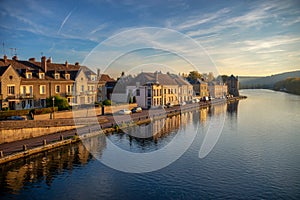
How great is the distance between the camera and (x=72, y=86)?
137 ft

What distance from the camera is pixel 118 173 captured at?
730 inches

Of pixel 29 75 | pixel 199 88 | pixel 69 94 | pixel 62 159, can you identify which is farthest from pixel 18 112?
pixel 199 88

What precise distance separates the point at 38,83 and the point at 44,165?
20.0 meters

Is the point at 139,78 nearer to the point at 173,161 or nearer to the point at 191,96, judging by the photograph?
the point at 191,96

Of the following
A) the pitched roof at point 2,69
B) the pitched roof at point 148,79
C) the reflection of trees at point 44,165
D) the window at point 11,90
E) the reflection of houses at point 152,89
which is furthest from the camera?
the pitched roof at point 148,79

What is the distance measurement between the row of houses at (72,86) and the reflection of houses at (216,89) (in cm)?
2445

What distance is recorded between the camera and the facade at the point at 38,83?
32.7 metres

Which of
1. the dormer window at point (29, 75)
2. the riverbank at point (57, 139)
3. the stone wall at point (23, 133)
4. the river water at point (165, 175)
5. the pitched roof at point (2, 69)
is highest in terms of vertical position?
the pitched roof at point (2, 69)

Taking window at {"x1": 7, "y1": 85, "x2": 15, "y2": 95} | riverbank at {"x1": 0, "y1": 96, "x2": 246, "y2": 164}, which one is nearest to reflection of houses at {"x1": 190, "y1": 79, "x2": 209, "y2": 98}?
riverbank at {"x1": 0, "y1": 96, "x2": 246, "y2": 164}

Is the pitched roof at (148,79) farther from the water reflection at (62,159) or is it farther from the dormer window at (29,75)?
the dormer window at (29,75)

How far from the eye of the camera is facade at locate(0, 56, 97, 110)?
32656mm

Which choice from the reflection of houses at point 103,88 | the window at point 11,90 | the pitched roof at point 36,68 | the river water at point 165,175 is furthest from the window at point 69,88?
the river water at point 165,175

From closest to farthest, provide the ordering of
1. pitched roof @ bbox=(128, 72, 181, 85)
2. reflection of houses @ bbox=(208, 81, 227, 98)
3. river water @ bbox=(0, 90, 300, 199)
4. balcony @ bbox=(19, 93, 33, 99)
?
river water @ bbox=(0, 90, 300, 199), balcony @ bbox=(19, 93, 33, 99), pitched roof @ bbox=(128, 72, 181, 85), reflection of houses @ bbox=(208, 81, 227, 98)

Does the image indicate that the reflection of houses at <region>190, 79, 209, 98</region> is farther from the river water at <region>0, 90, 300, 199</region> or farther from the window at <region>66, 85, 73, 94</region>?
the river water at <region>0, 90, 300, 199</region>
